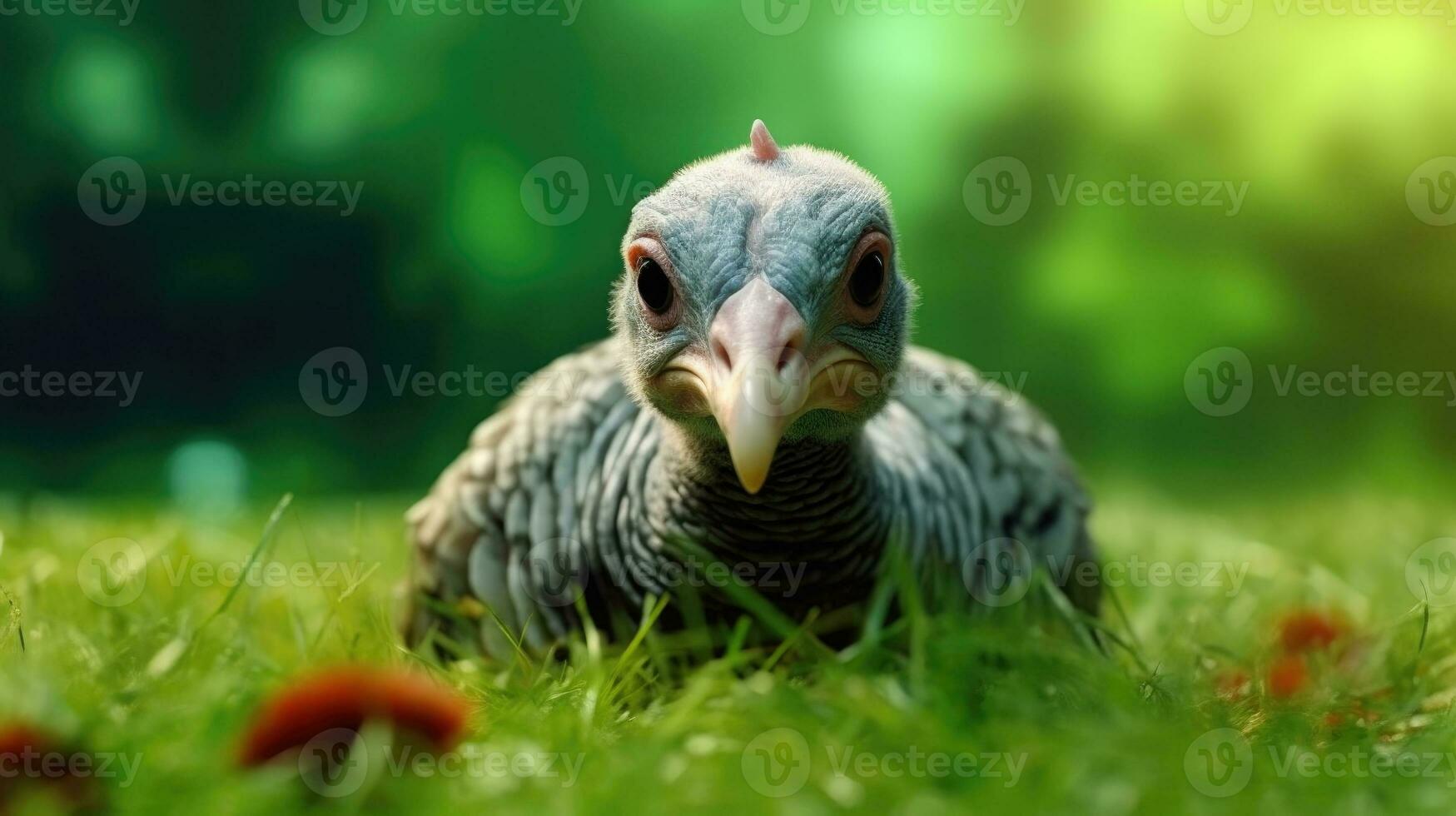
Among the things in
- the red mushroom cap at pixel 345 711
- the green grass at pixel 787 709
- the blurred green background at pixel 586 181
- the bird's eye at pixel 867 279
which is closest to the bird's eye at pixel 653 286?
Result: the bird's eye at pixel 867 279

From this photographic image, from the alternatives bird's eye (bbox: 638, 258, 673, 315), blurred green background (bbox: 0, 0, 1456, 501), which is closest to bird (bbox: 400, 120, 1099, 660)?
bird's eye (bbox: 638, 258, 673, 315)

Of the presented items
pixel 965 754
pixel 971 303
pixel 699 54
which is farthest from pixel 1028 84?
pixel 965 754

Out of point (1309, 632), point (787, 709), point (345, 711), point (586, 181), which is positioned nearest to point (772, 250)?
point (787, 709)

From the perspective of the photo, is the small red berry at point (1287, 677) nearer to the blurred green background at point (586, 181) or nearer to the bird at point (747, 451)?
the bird at point (747, 451)

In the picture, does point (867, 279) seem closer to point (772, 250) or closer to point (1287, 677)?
point (772, 250)

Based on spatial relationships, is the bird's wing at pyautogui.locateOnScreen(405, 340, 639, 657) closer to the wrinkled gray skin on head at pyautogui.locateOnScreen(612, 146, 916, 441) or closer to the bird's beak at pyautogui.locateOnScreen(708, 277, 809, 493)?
the wrinkled gray skin on head at pyautogui.locateOnScreen(612, 146, 916, 441)

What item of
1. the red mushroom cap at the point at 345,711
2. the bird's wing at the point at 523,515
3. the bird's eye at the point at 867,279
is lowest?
the bird's wing at the point at 523,515

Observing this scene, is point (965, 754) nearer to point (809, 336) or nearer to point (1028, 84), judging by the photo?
point (809, 336)
